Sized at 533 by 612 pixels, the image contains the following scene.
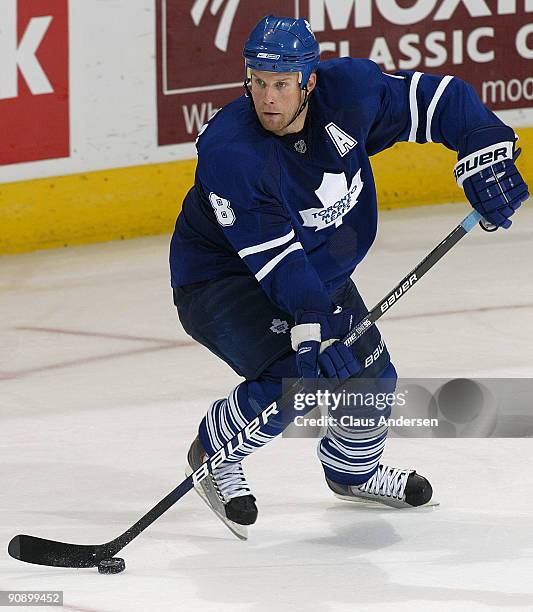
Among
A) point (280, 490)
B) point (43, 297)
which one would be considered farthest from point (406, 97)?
point (43, 297)

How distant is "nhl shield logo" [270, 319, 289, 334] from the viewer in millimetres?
3213

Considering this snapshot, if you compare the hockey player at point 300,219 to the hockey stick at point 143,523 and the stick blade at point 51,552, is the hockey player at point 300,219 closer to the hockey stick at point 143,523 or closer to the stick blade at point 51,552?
the hockey stick at point 143,523

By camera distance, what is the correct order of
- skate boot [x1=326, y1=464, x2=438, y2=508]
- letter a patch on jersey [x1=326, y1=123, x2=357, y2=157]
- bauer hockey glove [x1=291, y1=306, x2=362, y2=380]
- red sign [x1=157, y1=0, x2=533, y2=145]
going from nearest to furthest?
bauer hockey glove [x1=291, y1=306, x2=362, y2=380]
letter a patch on jersey [x1=326, y1=123, x2=357, y2=157]
skate boot [x1=326, y1=464, x2=438, y2=508]
red sign [x1=157, y1=0, x2=533, y2=145]

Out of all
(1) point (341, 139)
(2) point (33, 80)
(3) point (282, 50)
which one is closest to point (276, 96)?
(3) point (282, 50)

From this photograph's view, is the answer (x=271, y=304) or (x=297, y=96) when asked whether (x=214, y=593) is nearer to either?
(x=271, y=304)

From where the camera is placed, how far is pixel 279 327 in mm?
3217

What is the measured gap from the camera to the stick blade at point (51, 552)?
3125 mm

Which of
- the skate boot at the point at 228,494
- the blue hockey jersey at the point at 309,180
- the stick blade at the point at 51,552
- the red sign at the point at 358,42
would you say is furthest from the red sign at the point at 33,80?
the stick blade at the point at 51,552

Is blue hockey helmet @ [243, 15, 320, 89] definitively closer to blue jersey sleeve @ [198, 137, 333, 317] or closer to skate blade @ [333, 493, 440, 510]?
blue jersey sleeve @ [198, 137, 333, 317]

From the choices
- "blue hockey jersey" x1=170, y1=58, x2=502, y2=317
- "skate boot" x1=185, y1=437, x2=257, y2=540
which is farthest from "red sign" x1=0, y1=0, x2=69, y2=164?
"skate boot" x1=185, y1=437, x2=257, y2=540

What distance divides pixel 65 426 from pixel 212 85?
217 centimetres

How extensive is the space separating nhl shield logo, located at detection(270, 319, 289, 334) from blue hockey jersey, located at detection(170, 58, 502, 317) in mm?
124

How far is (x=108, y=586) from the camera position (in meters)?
3.02

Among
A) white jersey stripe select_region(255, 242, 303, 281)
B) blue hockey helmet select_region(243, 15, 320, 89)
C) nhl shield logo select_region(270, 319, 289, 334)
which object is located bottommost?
nhl shield logo select_region(270, 319, 289, 334)
